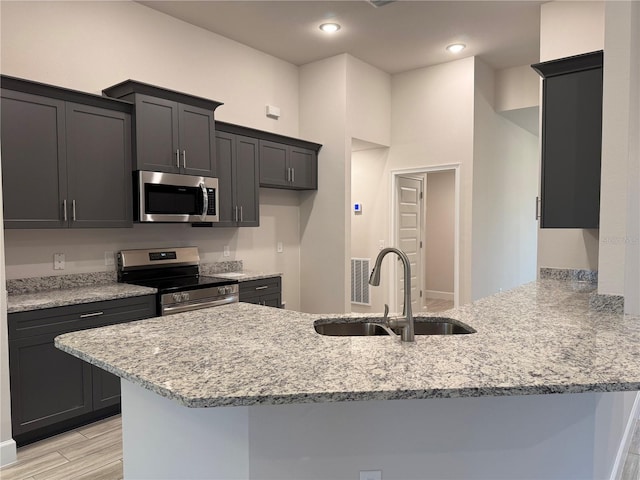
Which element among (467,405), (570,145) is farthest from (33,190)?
(570,145)

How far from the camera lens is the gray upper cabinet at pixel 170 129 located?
11.1ft

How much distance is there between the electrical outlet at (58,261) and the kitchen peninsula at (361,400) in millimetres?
1832

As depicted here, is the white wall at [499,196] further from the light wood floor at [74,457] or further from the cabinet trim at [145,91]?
the light wood floor at [74,457]

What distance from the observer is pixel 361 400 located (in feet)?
3.95

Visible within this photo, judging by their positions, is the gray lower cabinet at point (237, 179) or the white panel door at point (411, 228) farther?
the white panel door at point (411, 228)

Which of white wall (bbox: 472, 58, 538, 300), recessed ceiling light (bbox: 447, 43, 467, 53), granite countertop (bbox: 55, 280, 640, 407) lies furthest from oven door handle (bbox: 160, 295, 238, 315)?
recessed ceiling light (bbox: 447, 43, 467, 53)

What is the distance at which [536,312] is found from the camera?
2195 millimetres

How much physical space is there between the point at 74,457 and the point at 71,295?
1.02m

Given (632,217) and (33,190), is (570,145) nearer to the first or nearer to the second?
(632,217)

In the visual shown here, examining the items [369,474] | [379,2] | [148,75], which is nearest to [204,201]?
[148,75]

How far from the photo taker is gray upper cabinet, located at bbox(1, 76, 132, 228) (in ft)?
9.07

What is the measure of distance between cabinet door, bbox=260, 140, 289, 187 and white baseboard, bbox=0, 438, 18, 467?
Answer: 298 cm

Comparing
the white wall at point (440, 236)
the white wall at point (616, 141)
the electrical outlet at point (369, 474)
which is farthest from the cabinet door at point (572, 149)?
the white wall at point (440, 236)

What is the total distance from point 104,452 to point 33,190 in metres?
1.73
